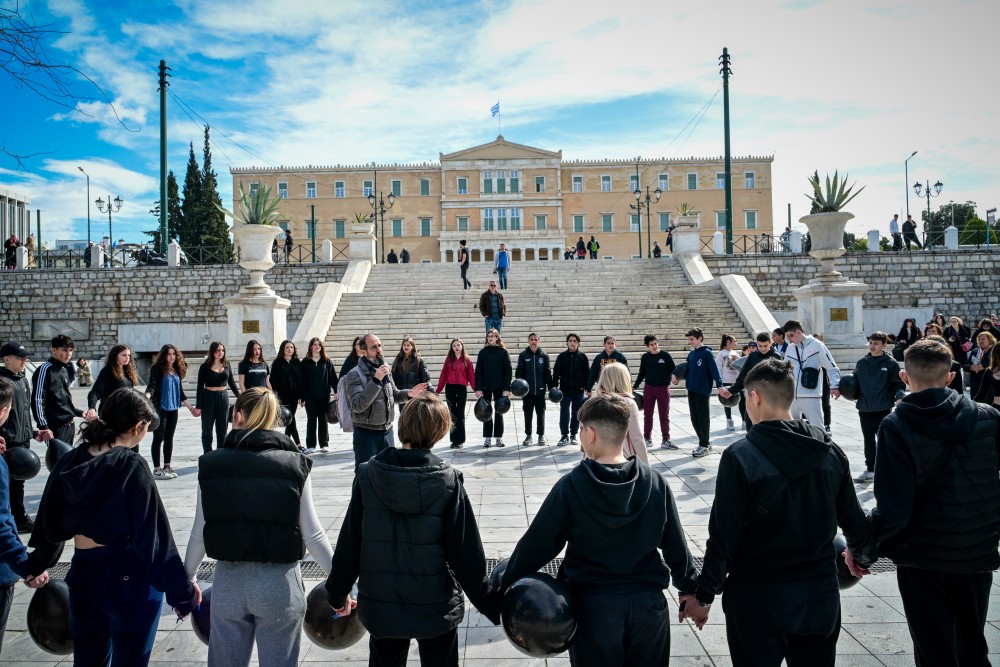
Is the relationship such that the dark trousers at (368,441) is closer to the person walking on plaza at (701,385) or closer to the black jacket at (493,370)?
the black jacket at (493,370)

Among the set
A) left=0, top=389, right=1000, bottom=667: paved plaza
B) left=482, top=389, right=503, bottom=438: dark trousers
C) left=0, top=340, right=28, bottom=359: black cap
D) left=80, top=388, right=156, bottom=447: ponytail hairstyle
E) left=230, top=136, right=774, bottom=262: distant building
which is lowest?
left=0, top=389, right=1000, bottom=667: paved plaza

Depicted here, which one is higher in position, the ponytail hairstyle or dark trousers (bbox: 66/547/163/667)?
the ponytail hairstyle

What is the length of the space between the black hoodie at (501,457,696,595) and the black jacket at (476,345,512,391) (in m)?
6.99

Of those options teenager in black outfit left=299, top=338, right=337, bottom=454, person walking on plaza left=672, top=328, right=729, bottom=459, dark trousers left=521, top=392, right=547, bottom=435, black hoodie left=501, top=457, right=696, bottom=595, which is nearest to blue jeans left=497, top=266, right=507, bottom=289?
dark trousers left=521, top=392, right=547, bottom=435

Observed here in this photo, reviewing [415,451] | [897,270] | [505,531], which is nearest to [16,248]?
[505,531]

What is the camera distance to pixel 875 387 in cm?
681

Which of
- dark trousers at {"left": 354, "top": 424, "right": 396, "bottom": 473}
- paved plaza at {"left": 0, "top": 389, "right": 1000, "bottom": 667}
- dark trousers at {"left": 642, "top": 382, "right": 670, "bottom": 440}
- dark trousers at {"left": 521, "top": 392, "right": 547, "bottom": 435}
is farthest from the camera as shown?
dark trousers at {"left": 521, "top": 392, "right": 547, "bottom": 435}

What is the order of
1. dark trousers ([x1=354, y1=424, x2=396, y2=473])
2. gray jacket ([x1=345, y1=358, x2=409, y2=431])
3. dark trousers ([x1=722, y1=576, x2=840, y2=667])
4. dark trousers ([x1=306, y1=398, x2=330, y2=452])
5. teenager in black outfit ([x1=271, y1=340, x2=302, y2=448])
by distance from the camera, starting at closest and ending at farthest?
dark trousers ([x1=722, y1=576, x2=840, y2=667]), gray jacket ([x1=345, y1=358, x2=409, y2=431]), dark trousers ([x1=354, y1=424, x2=396, y2=473]), teenager in black outfit ([x1=271, y1=340, x2=302, y2=448]), dark trousers ([x1=306, y1=398, x2=330, y2=452])

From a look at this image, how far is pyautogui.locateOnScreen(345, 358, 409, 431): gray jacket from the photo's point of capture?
6305mm

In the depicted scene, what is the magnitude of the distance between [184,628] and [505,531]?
2428 millimetres

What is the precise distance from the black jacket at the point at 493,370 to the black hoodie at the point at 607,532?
6.99 m

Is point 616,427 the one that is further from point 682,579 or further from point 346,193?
point 346,193

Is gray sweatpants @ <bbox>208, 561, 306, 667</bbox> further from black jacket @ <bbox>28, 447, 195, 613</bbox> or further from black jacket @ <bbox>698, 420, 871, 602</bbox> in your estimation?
black jacket @ <bbox>698, 420, 871, 602</bbox>

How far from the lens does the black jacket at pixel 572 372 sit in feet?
30.9
